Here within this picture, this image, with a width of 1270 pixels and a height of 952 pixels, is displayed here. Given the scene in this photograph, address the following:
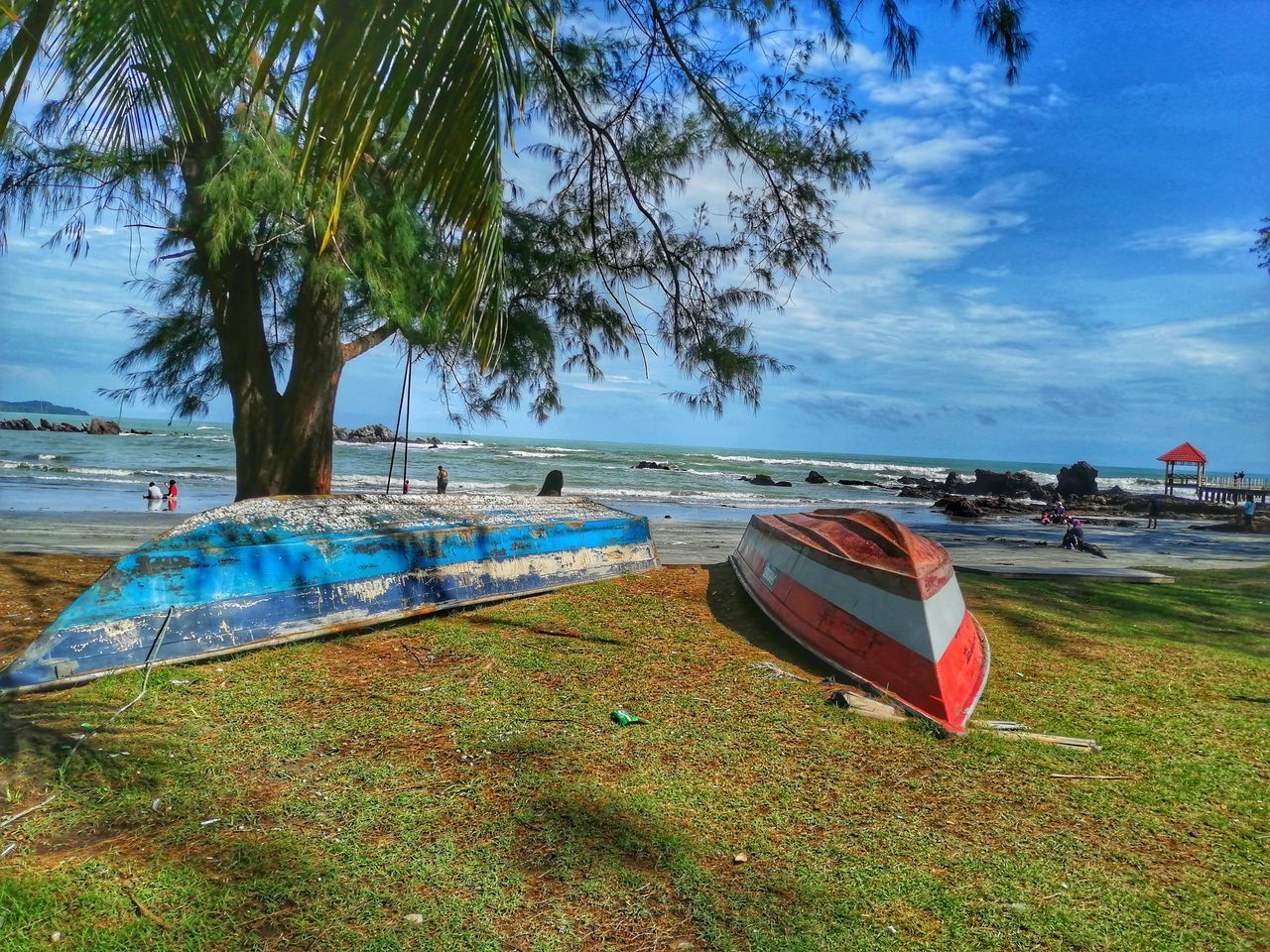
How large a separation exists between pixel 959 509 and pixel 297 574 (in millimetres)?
25653

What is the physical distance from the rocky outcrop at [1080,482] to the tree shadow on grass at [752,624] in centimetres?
3550

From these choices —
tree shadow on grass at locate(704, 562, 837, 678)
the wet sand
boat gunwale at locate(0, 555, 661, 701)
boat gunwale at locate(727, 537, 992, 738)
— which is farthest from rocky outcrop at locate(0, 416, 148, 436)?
boat gunwale at locate(727, 537, 992, 738)

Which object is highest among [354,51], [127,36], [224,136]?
[224,136]

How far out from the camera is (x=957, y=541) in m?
16.6

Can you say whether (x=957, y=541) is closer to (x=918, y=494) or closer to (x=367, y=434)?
(x=918, y=494)

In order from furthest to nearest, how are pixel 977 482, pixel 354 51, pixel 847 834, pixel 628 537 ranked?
pixel 977 482
pixel 628 537
pixel 847 834
pixel 354 51

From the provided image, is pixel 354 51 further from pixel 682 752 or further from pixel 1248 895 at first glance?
pixel 1248 895

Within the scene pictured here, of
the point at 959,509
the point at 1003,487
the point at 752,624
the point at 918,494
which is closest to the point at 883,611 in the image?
the point at 752,624

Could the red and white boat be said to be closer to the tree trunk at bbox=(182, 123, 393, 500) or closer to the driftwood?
Answer: the driftwood

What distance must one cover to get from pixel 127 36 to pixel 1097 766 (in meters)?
4.65

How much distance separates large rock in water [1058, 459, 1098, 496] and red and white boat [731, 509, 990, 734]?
36132 millimetres

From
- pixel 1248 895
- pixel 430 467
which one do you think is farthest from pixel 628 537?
pixel 430 467

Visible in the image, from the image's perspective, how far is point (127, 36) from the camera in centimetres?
268

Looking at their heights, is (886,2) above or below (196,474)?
above
